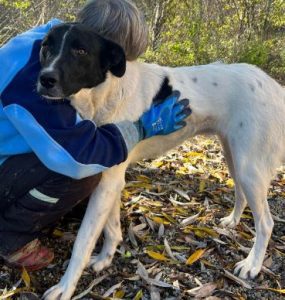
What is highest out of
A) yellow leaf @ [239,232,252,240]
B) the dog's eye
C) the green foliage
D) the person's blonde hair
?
the person's blonde hair

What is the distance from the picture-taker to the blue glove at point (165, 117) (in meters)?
3.02

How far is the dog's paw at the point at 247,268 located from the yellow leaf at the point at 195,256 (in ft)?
0.77

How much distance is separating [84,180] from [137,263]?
27.6 inches

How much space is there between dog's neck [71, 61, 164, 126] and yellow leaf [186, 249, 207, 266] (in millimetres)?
969

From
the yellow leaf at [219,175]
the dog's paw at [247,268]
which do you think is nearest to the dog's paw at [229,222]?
the dog's paw at [247,268]

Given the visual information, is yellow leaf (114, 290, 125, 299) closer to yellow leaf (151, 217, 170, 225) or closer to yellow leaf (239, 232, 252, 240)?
yellow leaf (151, 217, 170, 225)

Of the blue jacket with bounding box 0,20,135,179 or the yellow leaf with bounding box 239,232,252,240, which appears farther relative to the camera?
the yellow leaf with bounding box 239,232,252,240

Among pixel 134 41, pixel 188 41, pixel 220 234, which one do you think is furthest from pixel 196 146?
pixel 188 41

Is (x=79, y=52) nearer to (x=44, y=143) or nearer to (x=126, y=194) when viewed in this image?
(x=44, y=143)

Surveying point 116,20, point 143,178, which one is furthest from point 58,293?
point 143,178

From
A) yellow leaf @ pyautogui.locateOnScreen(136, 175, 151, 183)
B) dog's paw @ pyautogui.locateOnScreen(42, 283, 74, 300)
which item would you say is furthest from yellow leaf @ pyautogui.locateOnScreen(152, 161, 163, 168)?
dog's paw @ pyautogui.locateOnScreen(42, 283, 74, 300)

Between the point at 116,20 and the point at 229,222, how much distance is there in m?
1.71

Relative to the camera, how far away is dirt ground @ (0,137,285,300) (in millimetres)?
2932

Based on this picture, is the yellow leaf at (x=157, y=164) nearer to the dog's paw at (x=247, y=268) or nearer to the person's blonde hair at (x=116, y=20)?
the dog's paw at (x=247, y=268)
